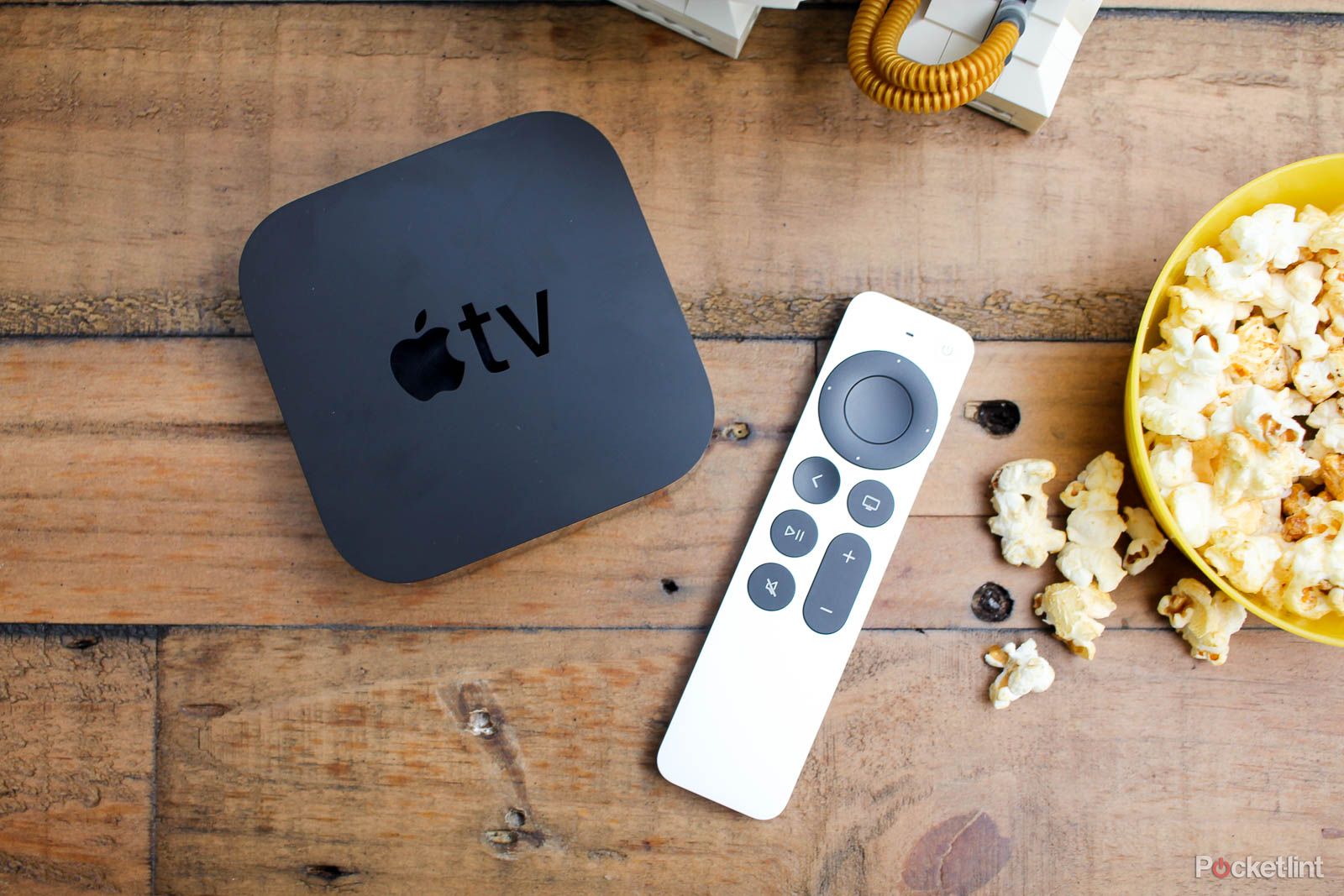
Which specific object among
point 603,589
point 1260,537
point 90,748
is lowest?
point 90,748

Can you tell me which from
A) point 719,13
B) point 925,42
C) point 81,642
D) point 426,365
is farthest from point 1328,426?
point 81,642

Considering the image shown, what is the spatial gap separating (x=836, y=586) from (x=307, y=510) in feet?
1.18

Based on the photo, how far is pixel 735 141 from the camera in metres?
0.59

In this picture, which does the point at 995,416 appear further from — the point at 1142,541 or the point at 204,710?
the point at 204,710

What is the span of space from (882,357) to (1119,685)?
0.89 feet

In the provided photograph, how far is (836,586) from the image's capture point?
549 millimetres

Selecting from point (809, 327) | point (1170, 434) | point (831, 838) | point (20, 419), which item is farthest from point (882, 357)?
point (20, 419)

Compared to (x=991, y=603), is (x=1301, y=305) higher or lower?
higher

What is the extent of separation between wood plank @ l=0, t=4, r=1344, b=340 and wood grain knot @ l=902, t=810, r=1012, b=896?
34cm

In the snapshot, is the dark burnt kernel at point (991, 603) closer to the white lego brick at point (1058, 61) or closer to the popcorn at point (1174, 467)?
the popcorn at point (1174, 467)

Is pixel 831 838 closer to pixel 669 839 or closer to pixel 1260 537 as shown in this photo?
pixel 669 839

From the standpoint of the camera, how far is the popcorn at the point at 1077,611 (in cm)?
54

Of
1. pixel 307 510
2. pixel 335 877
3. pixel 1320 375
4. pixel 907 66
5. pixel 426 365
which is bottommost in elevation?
pixel 335 877

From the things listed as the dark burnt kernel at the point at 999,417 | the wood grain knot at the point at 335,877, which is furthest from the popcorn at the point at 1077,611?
the wood grain knot at the point at 335,877
